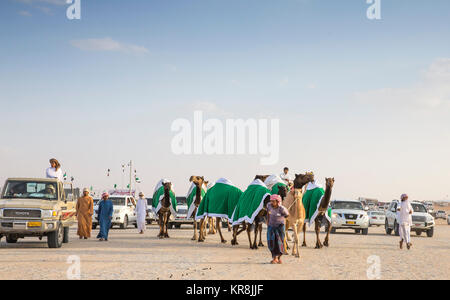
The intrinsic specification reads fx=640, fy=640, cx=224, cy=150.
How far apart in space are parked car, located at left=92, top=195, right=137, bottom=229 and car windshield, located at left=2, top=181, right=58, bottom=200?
604 inches

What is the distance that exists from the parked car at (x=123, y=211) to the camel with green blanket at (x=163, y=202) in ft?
32.1

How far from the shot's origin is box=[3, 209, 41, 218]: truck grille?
18984 mm

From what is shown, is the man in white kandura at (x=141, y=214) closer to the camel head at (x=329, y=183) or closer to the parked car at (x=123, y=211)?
the parked car at (x=123, y=211)

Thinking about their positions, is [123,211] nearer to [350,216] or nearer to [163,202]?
[163,202]

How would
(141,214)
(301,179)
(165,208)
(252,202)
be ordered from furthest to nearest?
(141,214) < (165,208) < (252,202) < (301,179)

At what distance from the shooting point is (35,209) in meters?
19.1

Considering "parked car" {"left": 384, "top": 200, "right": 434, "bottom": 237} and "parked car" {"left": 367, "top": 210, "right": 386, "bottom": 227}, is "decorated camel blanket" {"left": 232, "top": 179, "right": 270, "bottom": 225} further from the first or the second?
"parked car" {"left": 367, "top": 210, "right": 386, "bottom": 227}

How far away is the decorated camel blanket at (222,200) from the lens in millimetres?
22984

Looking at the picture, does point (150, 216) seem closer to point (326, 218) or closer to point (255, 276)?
point (326, 218)

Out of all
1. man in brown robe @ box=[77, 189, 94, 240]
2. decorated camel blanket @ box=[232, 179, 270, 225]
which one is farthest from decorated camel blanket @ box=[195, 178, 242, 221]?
man in brown robe @ box=[77, 189, 94, 240]

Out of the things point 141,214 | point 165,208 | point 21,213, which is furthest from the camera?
point 141,214

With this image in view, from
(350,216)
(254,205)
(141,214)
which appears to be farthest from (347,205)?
(254,205)

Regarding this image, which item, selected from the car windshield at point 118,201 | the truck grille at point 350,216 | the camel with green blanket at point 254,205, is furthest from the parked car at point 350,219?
the camel with green blanket at point 254,205

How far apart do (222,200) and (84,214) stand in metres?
6.05
